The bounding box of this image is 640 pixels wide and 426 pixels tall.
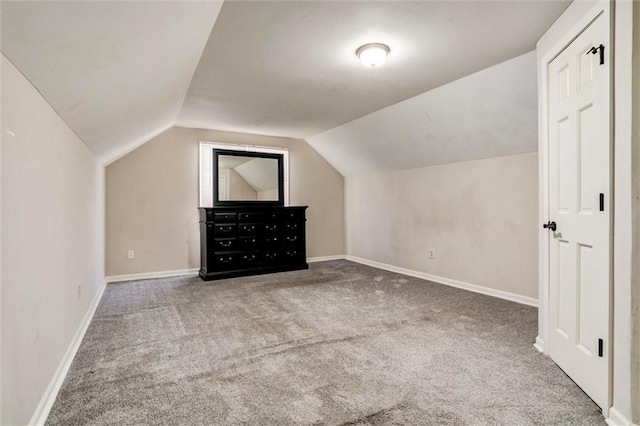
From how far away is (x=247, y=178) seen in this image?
5.62 metres

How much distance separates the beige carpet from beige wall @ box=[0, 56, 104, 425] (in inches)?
12.0

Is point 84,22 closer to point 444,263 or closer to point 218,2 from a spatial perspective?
point 218,2

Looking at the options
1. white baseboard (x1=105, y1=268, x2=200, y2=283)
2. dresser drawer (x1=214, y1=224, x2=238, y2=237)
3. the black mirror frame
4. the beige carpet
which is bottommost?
the beige carpet

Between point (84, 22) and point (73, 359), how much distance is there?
209 cm

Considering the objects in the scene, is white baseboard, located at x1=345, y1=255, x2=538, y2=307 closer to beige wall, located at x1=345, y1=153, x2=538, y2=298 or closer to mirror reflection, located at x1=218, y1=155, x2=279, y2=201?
beige wall, located at x1=345, y1=153, x2=538, y2=298

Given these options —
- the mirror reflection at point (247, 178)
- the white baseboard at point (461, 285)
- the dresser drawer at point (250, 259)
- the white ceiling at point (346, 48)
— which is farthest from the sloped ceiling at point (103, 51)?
the white baseboard at point (461, 285)

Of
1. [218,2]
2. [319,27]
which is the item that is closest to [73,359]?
[218,2]

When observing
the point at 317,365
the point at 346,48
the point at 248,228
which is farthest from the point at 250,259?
the point at 346,48

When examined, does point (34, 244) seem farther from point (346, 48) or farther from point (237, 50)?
point (346, 48)

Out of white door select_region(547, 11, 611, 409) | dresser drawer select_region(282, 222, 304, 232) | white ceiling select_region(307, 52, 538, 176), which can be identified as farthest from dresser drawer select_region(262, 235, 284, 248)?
white door select_region(547, 11, 611, 409)

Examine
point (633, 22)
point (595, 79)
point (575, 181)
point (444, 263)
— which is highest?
point (633, 22)

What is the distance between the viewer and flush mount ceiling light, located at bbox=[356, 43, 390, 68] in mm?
2539

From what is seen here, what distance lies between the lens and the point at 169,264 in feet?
17.0

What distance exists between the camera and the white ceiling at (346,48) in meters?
2.10
